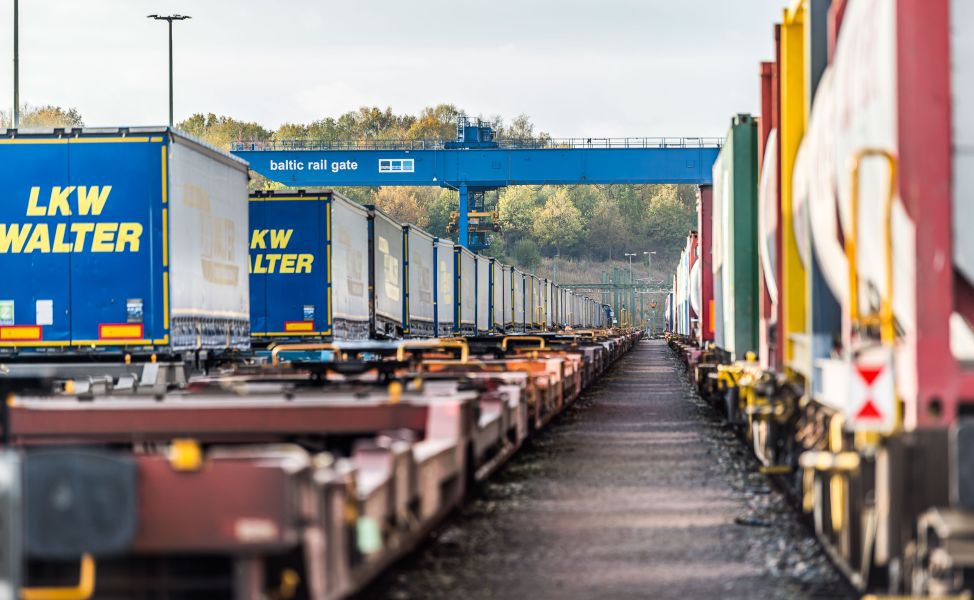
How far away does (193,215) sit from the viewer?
55.9 feet

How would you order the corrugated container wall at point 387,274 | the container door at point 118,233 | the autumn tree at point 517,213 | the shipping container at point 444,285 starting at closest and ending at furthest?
the container door at point 118,233 < the corrugated container wall at point 387,274 < the shipping container at point 444,285 < the autumn tree at point 517,213

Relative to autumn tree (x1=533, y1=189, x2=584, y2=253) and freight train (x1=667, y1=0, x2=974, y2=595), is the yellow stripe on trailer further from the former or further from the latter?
autumn tree (x1=533, y1=189, x2=584, y2=253)

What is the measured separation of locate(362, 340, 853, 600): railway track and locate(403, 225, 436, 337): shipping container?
643 inches

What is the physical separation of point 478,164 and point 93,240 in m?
34.9

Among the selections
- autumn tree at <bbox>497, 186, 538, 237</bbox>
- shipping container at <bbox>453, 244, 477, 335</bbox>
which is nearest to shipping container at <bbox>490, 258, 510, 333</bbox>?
shipping container at <bbox>453, 244, 477, 335</bbox>

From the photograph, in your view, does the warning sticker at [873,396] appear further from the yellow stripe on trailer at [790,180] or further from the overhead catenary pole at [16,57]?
the overhead catenary pole at [16,57]

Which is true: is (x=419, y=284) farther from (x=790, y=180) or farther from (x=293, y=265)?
(x=790, y=180)

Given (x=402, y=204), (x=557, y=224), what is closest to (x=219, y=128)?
(x=402, y=204)

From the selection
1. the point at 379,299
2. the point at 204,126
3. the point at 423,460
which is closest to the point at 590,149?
the point at 379,299

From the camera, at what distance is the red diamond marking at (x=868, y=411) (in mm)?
6000

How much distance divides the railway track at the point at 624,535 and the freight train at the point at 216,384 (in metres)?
0.36

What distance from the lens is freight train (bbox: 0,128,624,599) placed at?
5.14 meters

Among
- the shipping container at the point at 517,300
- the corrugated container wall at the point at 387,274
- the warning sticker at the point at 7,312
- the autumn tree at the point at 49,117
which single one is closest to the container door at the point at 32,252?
the warning sticker at the point at 7,312

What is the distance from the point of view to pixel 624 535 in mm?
9344
